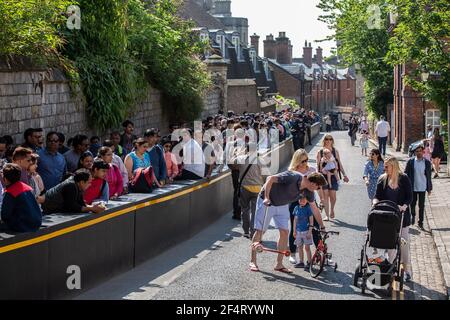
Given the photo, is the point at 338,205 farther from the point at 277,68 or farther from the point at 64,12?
the point at 277,68

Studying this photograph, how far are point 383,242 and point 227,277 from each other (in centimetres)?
201

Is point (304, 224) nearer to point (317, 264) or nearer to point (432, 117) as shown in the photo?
point (317, 264)

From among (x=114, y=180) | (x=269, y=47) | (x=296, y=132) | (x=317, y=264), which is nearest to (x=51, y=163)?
(x=114, y=180)

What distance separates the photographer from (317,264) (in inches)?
468

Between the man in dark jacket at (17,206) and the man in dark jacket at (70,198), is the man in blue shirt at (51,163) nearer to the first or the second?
the man in dark jacket at (70,198)

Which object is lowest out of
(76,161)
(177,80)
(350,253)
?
(350,253)

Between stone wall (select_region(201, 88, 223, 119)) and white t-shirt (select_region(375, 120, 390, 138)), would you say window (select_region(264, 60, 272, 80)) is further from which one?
white t-shirt (select_region(375, 120, 390, 138))

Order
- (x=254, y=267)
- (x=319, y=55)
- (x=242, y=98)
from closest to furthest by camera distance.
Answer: (x=254, y=267) < (x=242, y=98) < (x=319, y=55)

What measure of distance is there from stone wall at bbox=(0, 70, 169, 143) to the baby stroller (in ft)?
21.4

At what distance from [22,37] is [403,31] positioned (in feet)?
40.1

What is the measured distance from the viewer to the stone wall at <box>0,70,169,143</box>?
582 inches

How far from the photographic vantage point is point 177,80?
2709cm

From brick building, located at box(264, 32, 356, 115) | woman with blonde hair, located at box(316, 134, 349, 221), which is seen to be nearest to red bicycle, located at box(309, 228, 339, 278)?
woman with blonde hair, located at box(316, 134, 349, 221)
